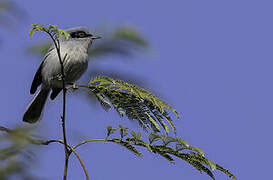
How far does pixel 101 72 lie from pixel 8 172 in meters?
2.42

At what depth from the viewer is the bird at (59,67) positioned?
493 cm

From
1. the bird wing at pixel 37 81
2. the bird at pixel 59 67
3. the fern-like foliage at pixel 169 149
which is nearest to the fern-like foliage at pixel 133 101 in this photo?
the fern-like foliage at pixel 169 149

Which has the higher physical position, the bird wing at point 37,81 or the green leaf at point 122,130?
the green leaf at point 122,130

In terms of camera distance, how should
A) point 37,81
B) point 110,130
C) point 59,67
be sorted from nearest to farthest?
point 110,130 < point 59,67 < point 37,81

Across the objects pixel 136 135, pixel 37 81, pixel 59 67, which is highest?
pixel 136 135

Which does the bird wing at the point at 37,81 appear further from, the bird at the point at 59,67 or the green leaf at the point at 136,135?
the green leaf at the point at 136,135

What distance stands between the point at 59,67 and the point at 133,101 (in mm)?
2166

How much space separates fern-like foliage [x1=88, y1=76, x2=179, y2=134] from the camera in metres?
2.88

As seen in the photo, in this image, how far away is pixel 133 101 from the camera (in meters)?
3.06

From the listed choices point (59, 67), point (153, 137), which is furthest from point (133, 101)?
point (59, 67)

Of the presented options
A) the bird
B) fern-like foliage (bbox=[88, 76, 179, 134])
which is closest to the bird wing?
the bird

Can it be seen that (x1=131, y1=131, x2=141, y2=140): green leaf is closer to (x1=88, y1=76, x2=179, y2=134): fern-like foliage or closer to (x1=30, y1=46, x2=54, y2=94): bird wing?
(x1=88, y1=76, x2=179, y2=134): fern-like foliage

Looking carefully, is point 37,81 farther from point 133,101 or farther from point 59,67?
point 133,101

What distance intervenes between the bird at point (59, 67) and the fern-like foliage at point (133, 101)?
1747mm
